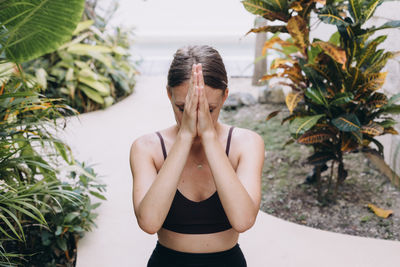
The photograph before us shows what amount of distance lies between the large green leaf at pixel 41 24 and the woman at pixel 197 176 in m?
0.98

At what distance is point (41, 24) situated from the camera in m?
Result: 2.45

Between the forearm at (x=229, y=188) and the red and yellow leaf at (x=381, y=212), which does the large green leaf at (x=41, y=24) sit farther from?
the red and yellow leaf at (x=381, y=212)

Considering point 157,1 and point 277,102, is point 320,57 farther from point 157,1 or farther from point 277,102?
point 157,1

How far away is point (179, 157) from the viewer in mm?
1579

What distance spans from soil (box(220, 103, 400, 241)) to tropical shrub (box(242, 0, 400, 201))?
34 centimetres

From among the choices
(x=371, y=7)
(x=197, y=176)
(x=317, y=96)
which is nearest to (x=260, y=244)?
(x=317, y=96)

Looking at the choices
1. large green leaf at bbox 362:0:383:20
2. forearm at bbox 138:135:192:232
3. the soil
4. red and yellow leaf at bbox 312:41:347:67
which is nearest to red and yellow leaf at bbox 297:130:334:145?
the soil

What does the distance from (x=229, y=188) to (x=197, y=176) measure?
29 cm

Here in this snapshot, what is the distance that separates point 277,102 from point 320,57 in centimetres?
322

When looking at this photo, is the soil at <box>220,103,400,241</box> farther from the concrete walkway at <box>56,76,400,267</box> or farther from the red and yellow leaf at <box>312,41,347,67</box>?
the red and yellow leaf at <box>312,41,347,67</box>

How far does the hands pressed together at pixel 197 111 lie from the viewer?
1.51 meters

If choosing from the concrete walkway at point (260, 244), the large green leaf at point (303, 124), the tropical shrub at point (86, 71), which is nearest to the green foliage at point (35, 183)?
the concrete walkway at point (260, 244)

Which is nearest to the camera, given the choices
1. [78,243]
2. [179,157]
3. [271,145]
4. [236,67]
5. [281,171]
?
[179,157]

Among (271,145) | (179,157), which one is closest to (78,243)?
(179,157)
